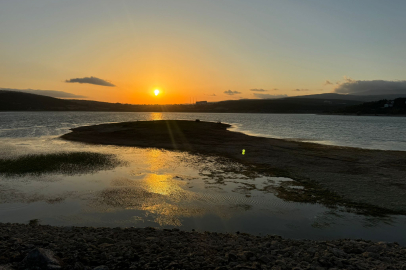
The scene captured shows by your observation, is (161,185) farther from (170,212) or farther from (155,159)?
(155,159)

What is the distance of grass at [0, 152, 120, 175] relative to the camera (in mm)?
20156

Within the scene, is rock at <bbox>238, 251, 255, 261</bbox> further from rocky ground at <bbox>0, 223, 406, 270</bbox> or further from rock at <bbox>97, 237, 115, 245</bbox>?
rock at <bbox>97, 237, 115, 245</bbox>

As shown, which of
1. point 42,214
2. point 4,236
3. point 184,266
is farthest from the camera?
point 42,214

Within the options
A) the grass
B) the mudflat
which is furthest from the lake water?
the grass

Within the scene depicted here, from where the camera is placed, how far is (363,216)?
1189 centimetres

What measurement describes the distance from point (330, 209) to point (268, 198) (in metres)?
3.15

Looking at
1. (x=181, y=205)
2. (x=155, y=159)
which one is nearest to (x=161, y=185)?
(x=181, y=205)

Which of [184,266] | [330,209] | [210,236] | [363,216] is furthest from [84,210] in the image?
[363,216]

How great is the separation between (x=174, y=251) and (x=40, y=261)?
3.38m

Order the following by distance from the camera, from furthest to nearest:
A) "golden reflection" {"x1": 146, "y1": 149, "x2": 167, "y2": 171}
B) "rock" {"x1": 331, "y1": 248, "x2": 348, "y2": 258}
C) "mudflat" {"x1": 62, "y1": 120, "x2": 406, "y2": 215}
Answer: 1. "golden reflection" {"x1": 146, "y1": 149, "x2": 167, "y2": 171}
2. "mudflat" {"x1": 62, "y1": 120, "x2": 406, "y2": 215}
3. "rock" {"x1": 331, "y1": 248, "x2": 348, "y2": 258}

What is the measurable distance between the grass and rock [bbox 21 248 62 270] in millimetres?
14926

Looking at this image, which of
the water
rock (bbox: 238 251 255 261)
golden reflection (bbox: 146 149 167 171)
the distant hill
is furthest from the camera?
the distant hill

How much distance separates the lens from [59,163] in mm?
22641

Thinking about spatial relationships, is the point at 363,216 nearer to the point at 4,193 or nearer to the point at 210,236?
the point at 210,236
